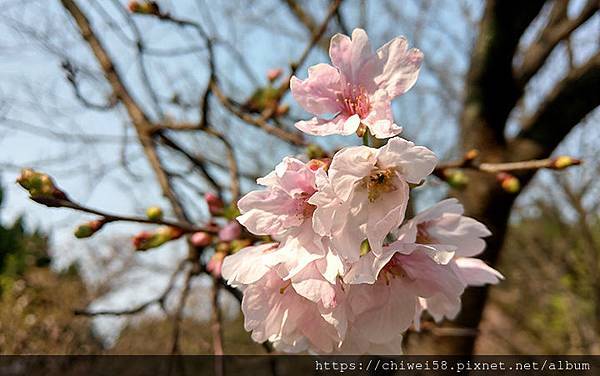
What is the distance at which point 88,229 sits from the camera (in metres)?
0.79

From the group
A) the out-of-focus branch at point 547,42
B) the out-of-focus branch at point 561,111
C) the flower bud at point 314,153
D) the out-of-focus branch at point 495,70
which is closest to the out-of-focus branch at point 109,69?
the flower bud at point 314,153

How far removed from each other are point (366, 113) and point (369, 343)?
0.34m

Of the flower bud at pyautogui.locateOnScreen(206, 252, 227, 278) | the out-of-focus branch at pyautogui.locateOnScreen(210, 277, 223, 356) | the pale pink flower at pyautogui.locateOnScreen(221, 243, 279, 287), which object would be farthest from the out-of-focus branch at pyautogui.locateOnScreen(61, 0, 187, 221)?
the pale pink flower at pyautogui.locateOnScreen(221, 243, 279, 287)

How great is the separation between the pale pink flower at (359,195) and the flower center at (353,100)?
109mm

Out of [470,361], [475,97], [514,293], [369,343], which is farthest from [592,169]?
[369,343]

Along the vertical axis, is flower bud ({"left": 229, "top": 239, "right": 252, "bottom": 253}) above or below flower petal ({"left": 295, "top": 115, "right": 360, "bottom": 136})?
below

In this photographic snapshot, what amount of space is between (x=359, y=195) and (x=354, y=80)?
18cm

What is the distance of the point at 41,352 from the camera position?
324 centimetres

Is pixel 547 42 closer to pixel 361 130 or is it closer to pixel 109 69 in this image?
pixel 109 69

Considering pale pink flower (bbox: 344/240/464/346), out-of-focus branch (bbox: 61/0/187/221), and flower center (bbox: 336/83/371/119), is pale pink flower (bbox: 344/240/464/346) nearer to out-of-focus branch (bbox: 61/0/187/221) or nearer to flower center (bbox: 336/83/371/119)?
flower center (bbox: 336/83/371/119)

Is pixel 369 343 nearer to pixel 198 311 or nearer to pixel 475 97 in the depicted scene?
pixel 475 97

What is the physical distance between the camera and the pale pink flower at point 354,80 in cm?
65

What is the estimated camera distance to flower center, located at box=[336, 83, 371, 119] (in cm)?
66

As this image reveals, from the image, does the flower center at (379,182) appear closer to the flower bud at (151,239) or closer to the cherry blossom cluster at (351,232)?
the cherry blossom cluster at (351,232)
